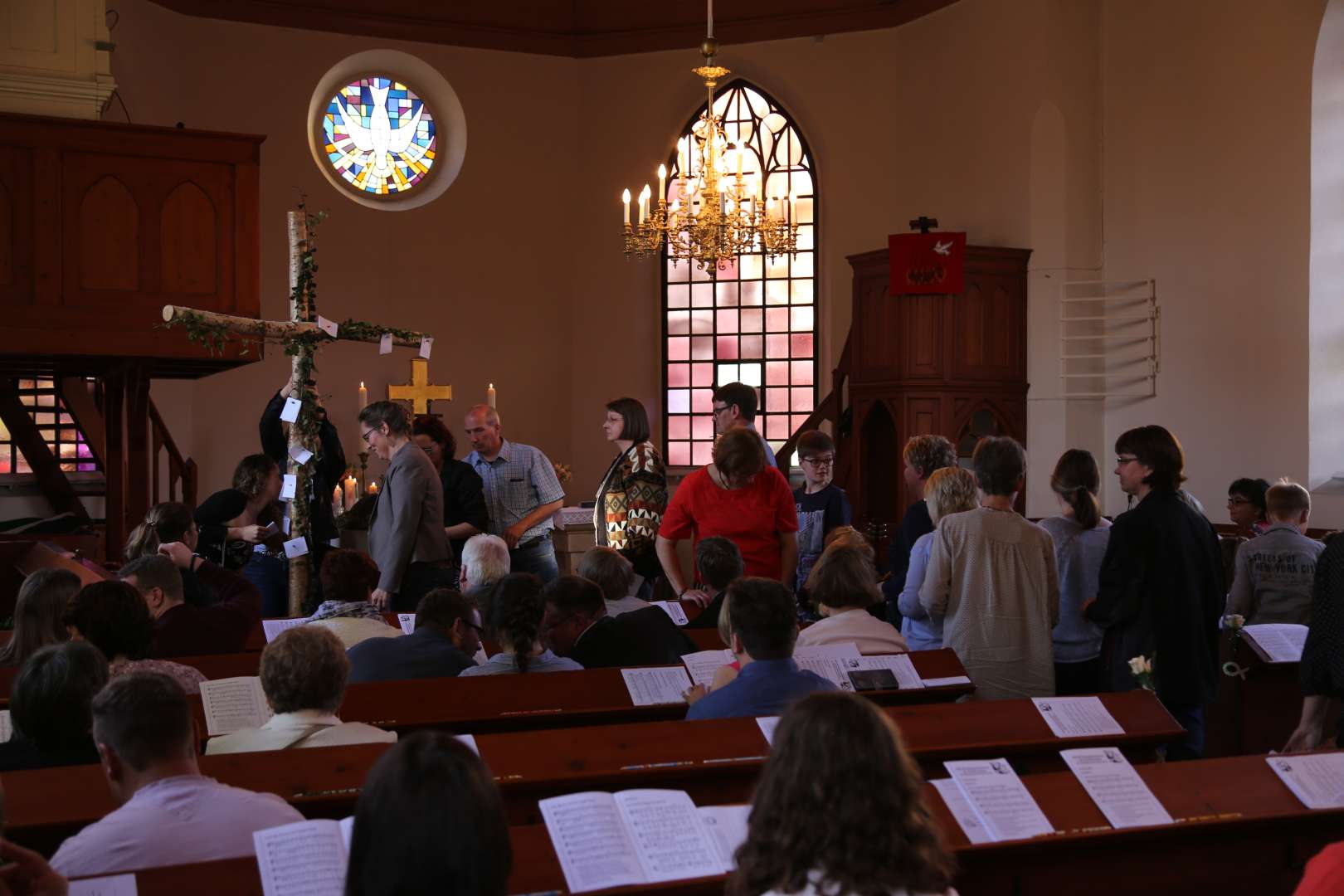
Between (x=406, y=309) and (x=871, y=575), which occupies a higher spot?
(x=406, y=309)

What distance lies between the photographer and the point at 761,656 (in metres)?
3.52

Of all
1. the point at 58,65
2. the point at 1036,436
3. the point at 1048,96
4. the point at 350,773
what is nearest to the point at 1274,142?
the point at 1048,96

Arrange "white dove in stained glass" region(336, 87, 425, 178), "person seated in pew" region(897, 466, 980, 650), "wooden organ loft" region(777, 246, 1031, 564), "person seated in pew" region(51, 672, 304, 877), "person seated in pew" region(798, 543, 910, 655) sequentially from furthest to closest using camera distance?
"white dove in stained glass" region(336, 87, 425, 178) → "wooden organ loft" region(777, 246, 1031, 564) → "person seated in pew" region(897, 466, 980, 650) → "person seated in pew" region(798, 543, 910, 655) → "person seated in pew" region(51, 672, 304, 877)

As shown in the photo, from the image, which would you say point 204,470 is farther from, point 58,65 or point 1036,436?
point 1036,436

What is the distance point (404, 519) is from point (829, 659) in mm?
2203

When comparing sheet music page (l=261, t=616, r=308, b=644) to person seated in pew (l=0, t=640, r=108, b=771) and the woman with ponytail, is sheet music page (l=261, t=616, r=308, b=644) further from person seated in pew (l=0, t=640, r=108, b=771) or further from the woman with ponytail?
the woman with ponytail

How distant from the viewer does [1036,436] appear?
12.0 meters

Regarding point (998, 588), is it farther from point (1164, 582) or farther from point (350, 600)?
point (350, 600)

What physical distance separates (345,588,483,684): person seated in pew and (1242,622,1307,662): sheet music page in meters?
3.06

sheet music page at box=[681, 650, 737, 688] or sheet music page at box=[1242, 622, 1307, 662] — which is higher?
sheet music page at box=[681, 650, 737, 688]

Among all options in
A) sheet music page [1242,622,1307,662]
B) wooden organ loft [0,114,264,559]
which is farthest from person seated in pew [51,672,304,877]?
wooden organ loft [0,114,264,559]

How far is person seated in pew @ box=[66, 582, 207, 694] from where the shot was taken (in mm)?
3600

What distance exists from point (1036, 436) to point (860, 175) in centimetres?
320

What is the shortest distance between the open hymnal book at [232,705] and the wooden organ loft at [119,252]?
14.4 feet
